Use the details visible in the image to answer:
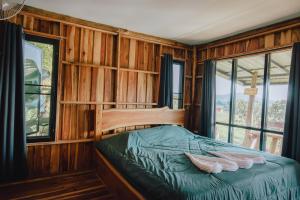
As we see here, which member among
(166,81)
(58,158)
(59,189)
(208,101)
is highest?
(166,81)

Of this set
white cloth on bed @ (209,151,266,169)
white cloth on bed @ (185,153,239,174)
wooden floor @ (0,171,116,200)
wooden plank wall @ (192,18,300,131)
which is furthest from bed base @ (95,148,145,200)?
wooden plank wall @ (192,18,300,131)

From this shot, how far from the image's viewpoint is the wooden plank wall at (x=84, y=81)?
9.95 feet

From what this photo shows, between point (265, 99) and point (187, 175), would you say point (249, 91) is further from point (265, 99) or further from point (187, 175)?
point (187, 175)

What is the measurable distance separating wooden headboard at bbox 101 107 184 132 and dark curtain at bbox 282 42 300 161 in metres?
1.91

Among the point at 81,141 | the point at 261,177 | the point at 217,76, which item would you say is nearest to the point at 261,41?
the point at 217,76

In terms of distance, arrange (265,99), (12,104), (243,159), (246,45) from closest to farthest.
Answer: (243,159)
(12,104)
(265,99)
(246,45)

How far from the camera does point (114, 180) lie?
2381 millimetres

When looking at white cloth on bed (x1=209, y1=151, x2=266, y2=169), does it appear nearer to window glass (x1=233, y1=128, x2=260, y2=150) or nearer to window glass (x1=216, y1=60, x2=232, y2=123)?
window glass (x1=233, y1=128, x2=260, y2=150)

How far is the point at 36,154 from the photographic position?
9.78ft

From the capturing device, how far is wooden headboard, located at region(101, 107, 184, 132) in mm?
3375

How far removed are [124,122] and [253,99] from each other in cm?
237

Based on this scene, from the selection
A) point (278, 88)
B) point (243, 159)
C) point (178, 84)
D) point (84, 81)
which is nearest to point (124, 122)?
point (84, 81)

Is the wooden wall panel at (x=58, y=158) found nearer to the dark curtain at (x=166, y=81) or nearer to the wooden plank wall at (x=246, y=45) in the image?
the dark curtain at (x=166, y=81)

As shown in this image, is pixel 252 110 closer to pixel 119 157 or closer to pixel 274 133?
pixel 274 133
